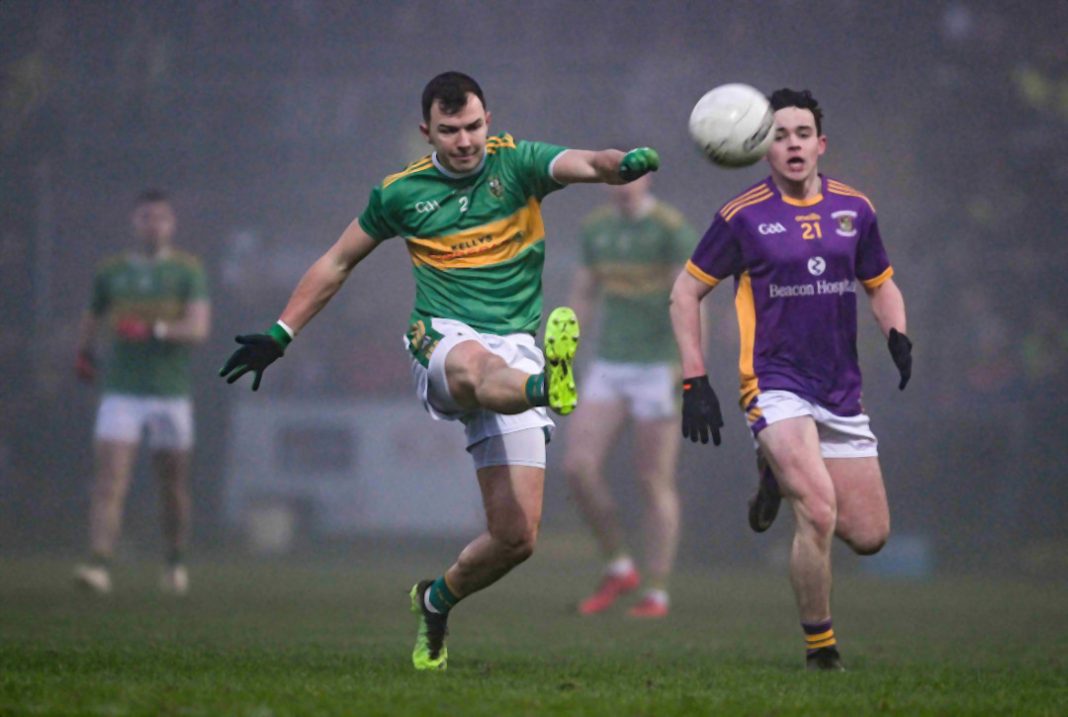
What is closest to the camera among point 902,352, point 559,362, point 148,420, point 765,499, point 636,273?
point 559,362

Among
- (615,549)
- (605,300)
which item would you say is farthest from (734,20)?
(615,549)

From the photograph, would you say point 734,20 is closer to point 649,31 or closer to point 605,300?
point 649,31

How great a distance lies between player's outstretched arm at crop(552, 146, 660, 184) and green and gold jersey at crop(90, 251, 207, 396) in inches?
261

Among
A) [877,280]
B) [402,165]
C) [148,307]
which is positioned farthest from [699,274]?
[402,165]

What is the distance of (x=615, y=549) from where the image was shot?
11.0m

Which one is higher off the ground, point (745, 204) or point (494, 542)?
point (745, 204)

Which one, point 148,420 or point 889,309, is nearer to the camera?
point 889,309

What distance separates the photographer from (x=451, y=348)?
6.39 m

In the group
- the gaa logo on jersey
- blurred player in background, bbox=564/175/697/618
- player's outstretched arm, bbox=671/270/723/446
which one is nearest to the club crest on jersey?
the gaa logo on jersey

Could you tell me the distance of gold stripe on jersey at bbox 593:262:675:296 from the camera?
1162 cm

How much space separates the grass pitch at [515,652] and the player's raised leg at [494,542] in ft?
0.50

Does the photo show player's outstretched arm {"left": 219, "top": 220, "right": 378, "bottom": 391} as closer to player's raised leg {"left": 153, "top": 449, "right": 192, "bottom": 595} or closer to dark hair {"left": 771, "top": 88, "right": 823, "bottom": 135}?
dark hair {"left": 771, "top": 88, "right": 823, "bottom": 135}

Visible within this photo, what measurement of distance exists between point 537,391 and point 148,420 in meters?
7.24

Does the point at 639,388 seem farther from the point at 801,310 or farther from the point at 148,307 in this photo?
the point at 801,310
